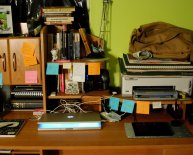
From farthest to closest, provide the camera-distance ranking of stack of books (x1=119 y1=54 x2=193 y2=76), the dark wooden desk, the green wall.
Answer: the green wall → stack of books (x1=119 y1=54 x2=193 y2=76) → the dark wooden desk

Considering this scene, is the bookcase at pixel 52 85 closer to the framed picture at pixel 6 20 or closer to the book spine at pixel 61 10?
the book spine at pixel 61 10

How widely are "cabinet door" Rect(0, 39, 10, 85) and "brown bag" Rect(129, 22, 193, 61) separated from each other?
3.16 feet

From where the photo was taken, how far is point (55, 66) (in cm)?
186

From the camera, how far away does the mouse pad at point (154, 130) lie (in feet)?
5.35

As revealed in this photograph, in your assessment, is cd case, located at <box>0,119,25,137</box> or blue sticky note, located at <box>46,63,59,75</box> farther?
blue sticky note, located at <box>46,63,59,75</box>

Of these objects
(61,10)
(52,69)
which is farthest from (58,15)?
(52,69)

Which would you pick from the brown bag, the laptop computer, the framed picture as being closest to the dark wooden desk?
the laptop computer

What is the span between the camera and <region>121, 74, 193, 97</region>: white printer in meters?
1.82

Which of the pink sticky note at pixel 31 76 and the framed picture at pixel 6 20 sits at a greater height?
the framed picture at pixel 6 20

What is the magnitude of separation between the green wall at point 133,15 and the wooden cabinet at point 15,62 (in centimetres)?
57

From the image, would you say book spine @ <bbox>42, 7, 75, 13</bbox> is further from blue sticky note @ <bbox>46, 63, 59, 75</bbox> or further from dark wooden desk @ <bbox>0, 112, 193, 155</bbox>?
dark wooden desk @ <bbox>0, 112, 193, 155</bbox>

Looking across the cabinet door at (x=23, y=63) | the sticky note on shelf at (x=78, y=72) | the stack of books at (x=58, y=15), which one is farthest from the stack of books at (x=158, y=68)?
the cabinet door at (x=23, y=63)

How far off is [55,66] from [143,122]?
776 mm

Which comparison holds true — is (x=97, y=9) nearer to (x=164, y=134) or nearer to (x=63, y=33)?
(x=63, y=33)
